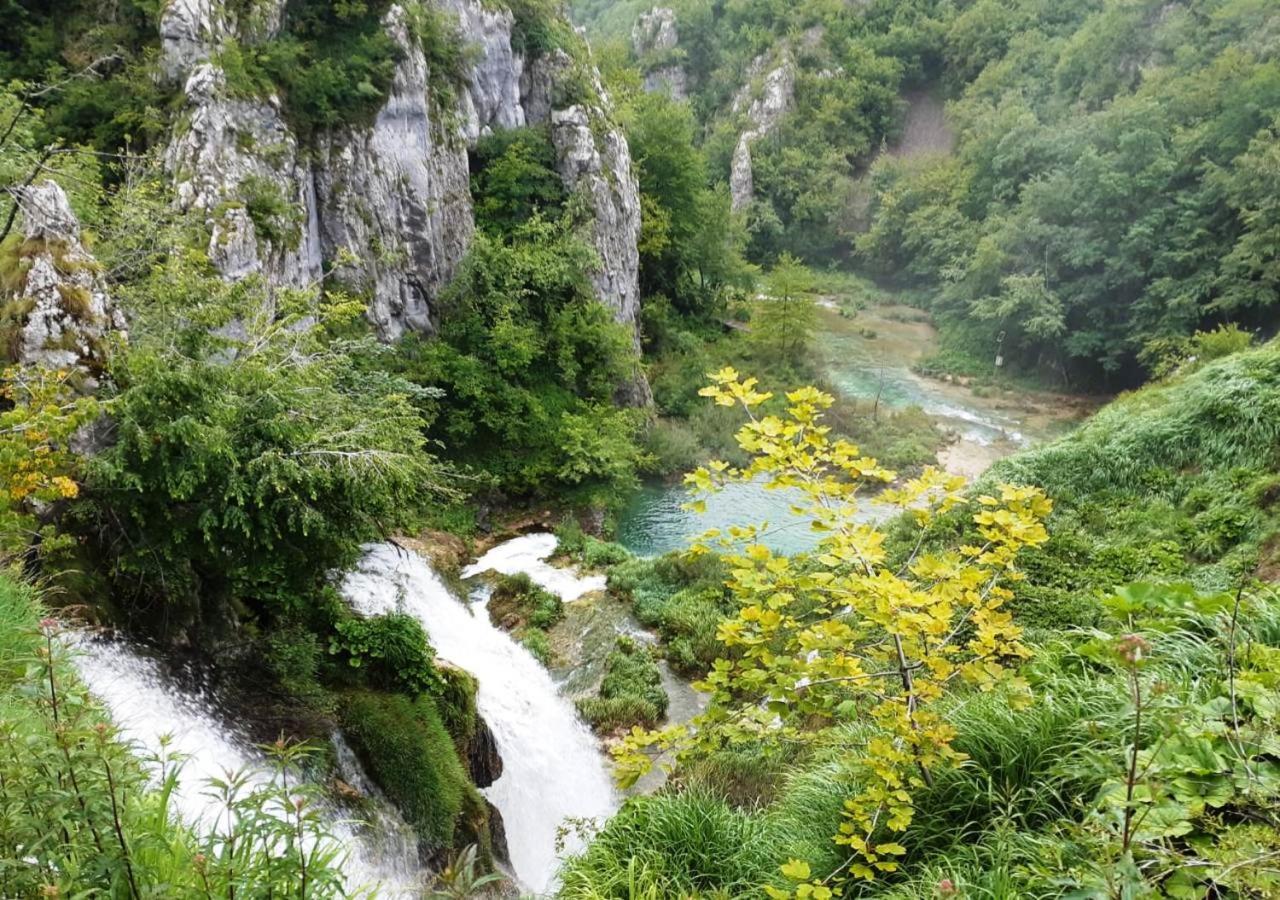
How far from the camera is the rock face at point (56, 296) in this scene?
20.4 ft

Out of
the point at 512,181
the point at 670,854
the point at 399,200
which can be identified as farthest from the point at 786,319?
the point at 670,854

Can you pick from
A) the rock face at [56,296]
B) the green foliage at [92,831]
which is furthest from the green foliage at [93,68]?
the green foliage at [92,831]

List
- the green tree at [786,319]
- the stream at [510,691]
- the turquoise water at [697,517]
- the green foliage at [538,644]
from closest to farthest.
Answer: the stream at [510,691] < the green foliage at [538,644] < the turquoise water at [697,517] < the green tree at [786,319]

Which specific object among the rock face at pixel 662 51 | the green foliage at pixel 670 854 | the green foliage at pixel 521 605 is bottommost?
the green foliage at pixel 521 605

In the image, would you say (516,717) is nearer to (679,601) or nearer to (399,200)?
(679,601)

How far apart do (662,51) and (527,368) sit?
59718 mm

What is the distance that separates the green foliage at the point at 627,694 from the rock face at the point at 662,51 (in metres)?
65.3

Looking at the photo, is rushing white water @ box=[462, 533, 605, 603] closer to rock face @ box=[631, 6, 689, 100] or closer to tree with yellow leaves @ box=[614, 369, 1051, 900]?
tree with yellow leaves @ box=[614, 369, 1051, 900]

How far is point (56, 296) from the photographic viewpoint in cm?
643

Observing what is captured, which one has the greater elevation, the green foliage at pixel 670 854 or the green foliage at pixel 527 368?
the green foliage at pixel 527 368

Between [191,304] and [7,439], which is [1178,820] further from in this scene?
[191,304]

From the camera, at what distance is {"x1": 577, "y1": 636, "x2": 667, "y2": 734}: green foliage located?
10.6 metres

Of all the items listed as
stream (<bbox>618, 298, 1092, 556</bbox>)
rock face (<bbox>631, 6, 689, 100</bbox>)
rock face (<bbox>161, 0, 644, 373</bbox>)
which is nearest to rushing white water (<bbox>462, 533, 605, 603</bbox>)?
stream (<bbox>618, 298, 1092, 556</bbox>)

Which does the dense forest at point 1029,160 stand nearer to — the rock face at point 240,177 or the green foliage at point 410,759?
the green foliage at point 410,759
